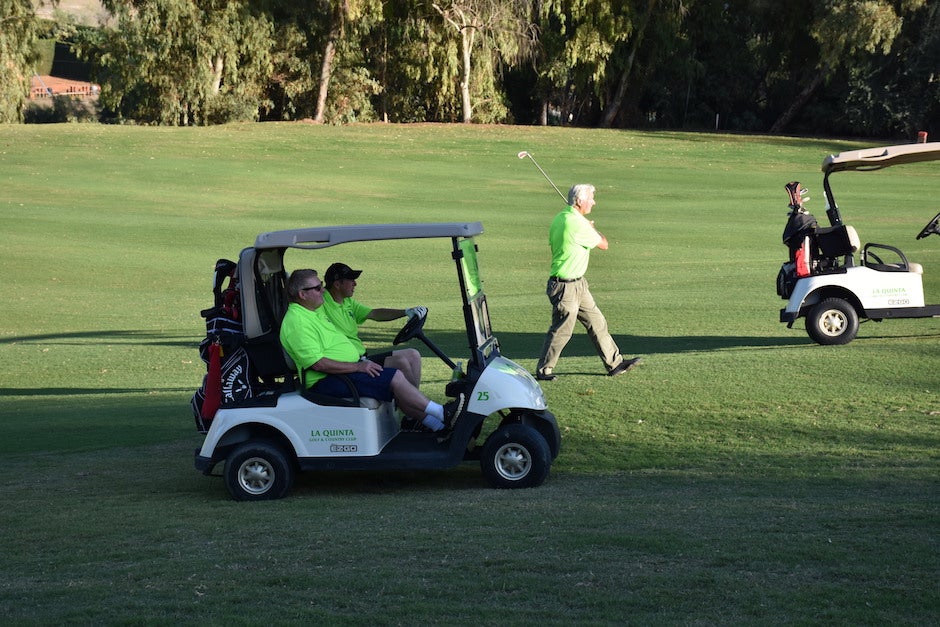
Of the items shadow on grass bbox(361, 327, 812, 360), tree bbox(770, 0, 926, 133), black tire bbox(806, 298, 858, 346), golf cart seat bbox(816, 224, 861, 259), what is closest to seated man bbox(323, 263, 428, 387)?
shadow on grass bbox(361, 327, 812, 360)

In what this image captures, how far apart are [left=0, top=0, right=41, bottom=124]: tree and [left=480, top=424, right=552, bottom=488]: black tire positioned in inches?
1492

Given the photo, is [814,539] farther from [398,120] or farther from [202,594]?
[398,120]

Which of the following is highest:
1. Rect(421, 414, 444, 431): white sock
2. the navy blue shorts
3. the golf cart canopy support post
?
the golf cart canopy support post

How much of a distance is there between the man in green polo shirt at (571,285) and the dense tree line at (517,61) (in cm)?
3168

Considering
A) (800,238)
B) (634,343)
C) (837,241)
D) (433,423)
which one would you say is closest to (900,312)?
(837,241)

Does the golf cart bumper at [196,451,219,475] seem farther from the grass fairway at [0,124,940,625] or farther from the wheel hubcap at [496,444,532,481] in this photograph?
the wheel hubcap at [496,444,532,481]

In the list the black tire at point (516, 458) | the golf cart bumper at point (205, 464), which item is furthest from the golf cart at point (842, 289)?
the golf cart bumper at point (205, 464)

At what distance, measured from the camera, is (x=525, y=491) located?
6500mm

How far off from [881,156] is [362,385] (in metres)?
6.26

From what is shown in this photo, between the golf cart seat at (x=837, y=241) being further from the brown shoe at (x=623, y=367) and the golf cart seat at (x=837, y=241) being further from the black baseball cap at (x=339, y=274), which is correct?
the black baseball cap at (x=339, y=274)

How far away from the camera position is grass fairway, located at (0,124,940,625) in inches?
174

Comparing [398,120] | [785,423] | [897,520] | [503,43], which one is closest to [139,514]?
[897,520]

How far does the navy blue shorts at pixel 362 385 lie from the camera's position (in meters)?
6.68

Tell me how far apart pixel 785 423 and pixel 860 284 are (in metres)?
3.89
